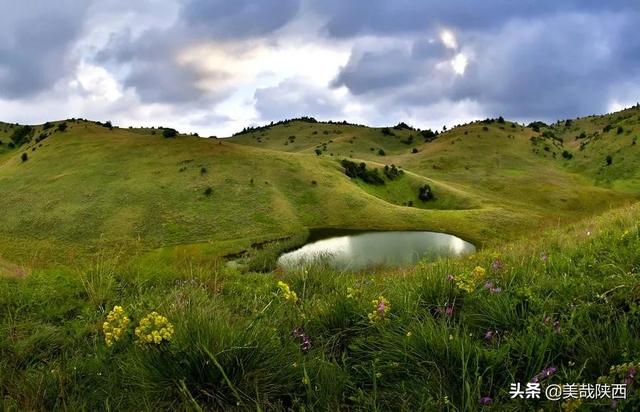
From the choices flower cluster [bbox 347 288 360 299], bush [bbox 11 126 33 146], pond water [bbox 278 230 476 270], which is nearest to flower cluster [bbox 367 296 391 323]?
flower cluster [bbox 347 288 360 299]

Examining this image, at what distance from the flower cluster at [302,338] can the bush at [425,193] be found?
72.6 metres

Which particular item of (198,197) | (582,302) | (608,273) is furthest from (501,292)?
(198,197)

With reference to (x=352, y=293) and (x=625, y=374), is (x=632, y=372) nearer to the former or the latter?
(x=625, y=374)

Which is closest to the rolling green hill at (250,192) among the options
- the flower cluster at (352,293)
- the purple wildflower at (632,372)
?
the flower cluster at (352,293)

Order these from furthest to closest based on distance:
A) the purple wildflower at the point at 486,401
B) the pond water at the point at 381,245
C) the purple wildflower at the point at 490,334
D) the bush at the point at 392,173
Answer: the bush at the point at 392,173, the pond water at the point at 381,245, the purple wildflower at the point at 490,334, the purple wildflower at the point at 486,401

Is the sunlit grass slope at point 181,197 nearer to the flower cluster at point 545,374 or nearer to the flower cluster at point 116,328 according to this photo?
the flower cluster at point 116,328

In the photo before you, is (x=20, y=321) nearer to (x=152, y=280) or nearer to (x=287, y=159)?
(x=152, y=280)

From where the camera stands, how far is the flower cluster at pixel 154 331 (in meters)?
4.29

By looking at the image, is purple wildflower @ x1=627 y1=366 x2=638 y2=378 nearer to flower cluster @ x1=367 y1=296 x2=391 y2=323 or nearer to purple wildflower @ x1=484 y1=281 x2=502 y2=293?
purple wildflower @ x1=484 y1=281 x2=502 y2=293

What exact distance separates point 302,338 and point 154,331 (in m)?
2.21

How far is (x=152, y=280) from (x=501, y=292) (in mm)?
8722

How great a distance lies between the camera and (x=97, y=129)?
9469cm

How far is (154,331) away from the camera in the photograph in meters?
4.26

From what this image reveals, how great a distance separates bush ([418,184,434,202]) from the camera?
3000 inches
